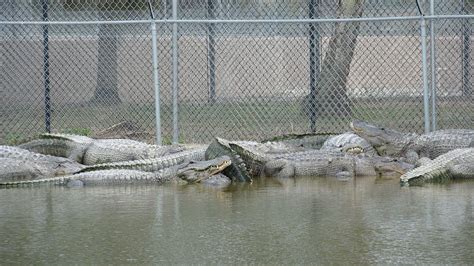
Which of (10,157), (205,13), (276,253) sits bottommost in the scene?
(276,253)

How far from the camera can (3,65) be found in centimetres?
1497

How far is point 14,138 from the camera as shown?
12898 mm

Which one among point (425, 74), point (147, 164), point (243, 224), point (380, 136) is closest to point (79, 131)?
point (147, 164)

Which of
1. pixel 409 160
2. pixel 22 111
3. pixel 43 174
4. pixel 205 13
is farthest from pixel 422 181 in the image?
pixel 22 111

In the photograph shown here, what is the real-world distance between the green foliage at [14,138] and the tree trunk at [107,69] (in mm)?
1683

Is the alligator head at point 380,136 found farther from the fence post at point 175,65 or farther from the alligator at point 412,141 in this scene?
the fence post at point 175,65

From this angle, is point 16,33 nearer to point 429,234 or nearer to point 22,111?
point 22,111

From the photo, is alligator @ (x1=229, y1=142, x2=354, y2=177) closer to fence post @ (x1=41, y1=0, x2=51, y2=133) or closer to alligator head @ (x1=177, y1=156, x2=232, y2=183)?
alligator head @ (x1=177, y1=156, x2=232, y2=183)

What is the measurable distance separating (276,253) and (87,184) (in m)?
4.06

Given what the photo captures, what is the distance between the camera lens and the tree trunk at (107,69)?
1449 centimetres

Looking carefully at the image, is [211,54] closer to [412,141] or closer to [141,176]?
[412,141]

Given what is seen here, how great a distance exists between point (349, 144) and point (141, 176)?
2.72 m

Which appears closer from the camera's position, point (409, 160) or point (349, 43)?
point (409, 160)

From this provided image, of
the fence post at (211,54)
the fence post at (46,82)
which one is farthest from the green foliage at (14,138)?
the fence post at (211,54)
